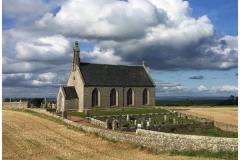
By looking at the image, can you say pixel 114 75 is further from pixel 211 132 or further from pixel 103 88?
pixel 211 132

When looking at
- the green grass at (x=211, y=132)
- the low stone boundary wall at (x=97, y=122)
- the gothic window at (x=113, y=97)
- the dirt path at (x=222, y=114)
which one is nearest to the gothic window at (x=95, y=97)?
the gothic window at (x=113, y=97)

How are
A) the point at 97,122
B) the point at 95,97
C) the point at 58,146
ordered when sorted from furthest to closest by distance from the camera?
the point at 95,97 < the point at 97,122 < the point at 58,146

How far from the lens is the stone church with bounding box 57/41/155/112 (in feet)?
161

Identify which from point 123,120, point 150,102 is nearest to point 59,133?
point 123,120

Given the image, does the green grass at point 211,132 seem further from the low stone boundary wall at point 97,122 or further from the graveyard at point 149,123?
the low stone boundary wall at point 97,122

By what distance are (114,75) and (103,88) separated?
3675 mm

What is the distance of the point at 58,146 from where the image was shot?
25.1 meters

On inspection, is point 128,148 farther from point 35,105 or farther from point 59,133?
point 35,105

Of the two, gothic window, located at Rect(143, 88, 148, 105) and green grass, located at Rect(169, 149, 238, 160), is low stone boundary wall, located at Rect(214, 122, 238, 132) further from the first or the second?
gothic window, located at Rect(143, 88, 148, 105)

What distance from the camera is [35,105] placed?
59.5 m

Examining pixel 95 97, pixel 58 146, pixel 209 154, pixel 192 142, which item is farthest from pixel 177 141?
pixel 95 97

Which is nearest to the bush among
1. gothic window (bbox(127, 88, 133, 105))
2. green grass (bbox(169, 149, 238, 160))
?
gothic window (bbox(127, 88, 133, 105))

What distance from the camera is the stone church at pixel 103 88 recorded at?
161ft

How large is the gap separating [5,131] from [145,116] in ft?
66.3
